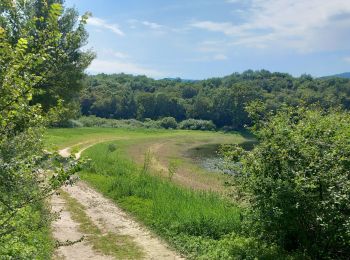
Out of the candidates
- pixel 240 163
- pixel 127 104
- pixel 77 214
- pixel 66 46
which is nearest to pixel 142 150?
pixel 77 214

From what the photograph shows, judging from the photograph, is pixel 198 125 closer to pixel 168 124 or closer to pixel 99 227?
pixel 168 124

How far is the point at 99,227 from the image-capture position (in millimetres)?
14305

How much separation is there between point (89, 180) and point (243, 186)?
13085 millimetres

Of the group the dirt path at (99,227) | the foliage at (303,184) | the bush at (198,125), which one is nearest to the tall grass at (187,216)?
the dirt path at (99,227)

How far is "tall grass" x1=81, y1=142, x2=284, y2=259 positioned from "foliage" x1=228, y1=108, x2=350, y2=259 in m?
1.22

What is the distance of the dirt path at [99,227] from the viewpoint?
11703 millimetres

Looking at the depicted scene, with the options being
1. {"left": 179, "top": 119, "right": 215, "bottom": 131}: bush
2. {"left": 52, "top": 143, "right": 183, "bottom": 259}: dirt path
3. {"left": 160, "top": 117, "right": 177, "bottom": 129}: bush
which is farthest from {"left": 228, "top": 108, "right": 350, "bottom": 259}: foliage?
{"left": 160, "top": 117, "right": 177, "bottom": 129}: bush

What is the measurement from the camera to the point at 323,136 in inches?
419

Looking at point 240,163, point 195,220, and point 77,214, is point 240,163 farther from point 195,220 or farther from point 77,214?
point 77,214

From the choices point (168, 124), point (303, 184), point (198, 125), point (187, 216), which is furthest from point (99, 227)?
point (198, 125)

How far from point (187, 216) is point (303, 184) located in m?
5.35

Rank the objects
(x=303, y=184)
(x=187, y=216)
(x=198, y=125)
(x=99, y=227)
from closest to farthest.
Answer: (x=303, y=184) → (x=187, y=216) → (x=99, y=227) → (x=198, y=125)

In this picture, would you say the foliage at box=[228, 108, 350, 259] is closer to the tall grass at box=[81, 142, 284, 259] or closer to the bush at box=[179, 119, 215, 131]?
the tall grass at box=[81, 142, 284, 259]

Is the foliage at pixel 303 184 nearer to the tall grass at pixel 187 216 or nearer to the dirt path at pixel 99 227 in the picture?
the tall grass at pixel 187 216
